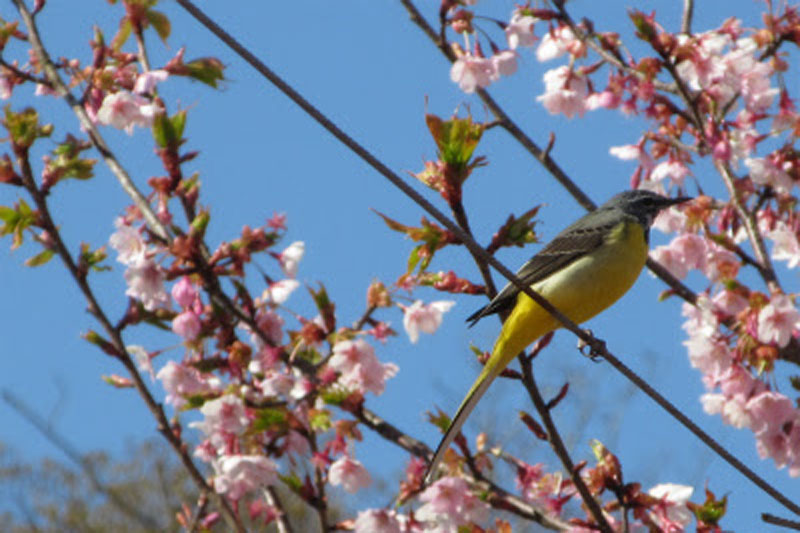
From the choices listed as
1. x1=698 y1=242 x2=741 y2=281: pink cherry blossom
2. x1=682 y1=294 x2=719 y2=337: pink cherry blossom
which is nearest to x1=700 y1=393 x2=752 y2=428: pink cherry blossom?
x1=682 y1=294 x2=719 y2=337: pink cherry blossom

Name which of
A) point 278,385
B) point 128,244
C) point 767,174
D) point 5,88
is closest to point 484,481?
point 278,385

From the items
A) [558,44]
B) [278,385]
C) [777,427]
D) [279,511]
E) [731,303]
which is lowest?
[777,427]

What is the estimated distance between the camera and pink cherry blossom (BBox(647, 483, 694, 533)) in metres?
4.41

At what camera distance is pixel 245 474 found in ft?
15.1

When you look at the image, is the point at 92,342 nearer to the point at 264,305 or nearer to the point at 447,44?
the point at 264,305

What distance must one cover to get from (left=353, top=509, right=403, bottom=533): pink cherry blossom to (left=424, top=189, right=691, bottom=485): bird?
498 millimetres

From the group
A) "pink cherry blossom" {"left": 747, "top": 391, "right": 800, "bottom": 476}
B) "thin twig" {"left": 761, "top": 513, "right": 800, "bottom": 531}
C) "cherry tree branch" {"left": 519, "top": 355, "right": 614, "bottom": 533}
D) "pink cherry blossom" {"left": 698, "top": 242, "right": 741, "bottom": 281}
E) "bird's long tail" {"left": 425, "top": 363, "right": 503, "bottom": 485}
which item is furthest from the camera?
"pink cherry blossom" {"left": 698, "top": 242, "right": 741, "bottom": 281}

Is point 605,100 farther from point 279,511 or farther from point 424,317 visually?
point 279,511

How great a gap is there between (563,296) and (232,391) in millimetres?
1518

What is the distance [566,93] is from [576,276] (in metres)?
1.48

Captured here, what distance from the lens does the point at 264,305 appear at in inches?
195

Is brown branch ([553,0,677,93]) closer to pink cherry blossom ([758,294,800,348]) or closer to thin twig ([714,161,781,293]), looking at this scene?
thin twig ([714,161,781,293])

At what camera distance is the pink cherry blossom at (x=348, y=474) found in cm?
478

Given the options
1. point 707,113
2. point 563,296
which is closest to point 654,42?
point 707,113
